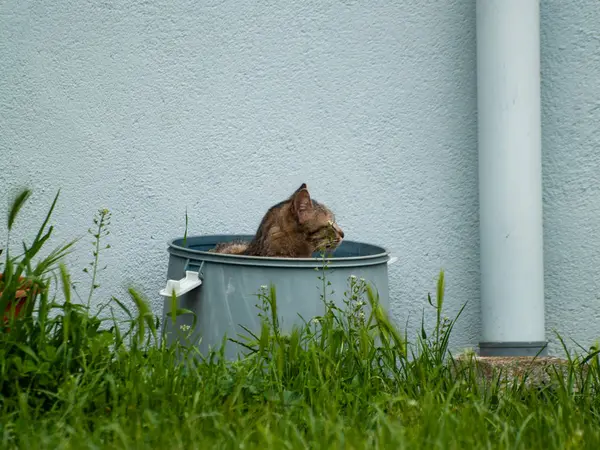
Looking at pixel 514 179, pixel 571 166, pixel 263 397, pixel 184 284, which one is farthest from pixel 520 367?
pixel 184 284

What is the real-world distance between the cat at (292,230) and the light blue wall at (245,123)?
33 centimetres

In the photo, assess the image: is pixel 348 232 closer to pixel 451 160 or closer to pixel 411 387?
pixel 451 160

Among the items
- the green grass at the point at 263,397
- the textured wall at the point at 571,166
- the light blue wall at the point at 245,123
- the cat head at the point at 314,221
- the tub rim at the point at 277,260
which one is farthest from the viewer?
the light blue wall at the point at 245,123

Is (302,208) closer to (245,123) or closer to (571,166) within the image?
(245,123)

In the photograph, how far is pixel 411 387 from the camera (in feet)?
8.24

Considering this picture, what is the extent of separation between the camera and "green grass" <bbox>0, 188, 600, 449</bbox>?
1989mm

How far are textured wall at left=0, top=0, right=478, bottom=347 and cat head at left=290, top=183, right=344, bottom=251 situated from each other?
30cm

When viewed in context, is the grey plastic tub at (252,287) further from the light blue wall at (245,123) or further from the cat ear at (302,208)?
the light blue wall at (245,123)

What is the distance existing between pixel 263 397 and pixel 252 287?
546 mm

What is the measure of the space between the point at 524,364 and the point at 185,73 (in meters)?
1.72

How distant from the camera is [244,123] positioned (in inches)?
143

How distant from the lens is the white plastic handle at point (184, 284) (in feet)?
9.46

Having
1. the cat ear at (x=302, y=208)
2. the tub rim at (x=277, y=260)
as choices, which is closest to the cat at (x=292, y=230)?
the cat ear at (x=302, y=208)

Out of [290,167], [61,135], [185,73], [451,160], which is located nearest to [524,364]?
[451,160]
